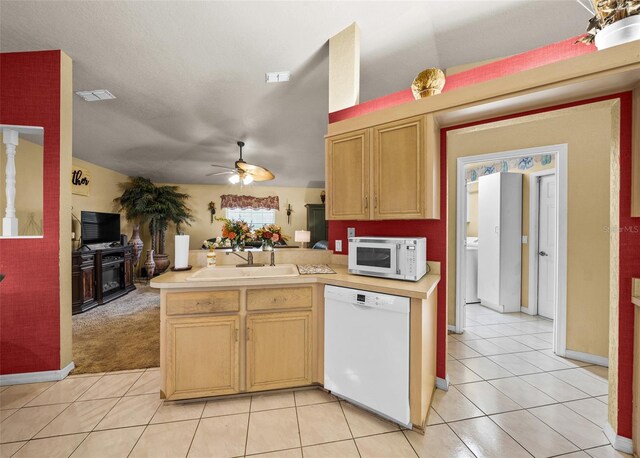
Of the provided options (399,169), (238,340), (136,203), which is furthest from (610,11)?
(136,203)

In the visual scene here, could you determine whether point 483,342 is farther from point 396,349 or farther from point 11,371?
point 11,371

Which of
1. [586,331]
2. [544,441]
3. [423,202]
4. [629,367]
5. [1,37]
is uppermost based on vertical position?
[1,37]

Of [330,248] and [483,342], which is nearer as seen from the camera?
[330,248]

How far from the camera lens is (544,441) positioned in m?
1.54

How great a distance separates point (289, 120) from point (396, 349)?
346cm

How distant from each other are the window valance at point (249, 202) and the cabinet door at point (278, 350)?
5784 mm

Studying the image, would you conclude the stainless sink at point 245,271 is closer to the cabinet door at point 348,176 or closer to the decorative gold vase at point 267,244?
the decorative gold vase at point 267,244

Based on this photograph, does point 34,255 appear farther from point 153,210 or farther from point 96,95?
point 153,210

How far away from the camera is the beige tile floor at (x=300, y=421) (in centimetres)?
147

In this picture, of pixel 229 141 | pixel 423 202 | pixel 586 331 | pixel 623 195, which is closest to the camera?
pixel 623 195

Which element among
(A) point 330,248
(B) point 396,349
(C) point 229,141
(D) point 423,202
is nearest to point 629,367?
(B) point 396,349

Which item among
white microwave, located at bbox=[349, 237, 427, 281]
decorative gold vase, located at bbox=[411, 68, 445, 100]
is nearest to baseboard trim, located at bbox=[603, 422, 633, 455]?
white microwave, located at bbox=[349, 237, 427, 281]

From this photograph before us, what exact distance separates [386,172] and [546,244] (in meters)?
3.07

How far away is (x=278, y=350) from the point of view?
6.19 ft
